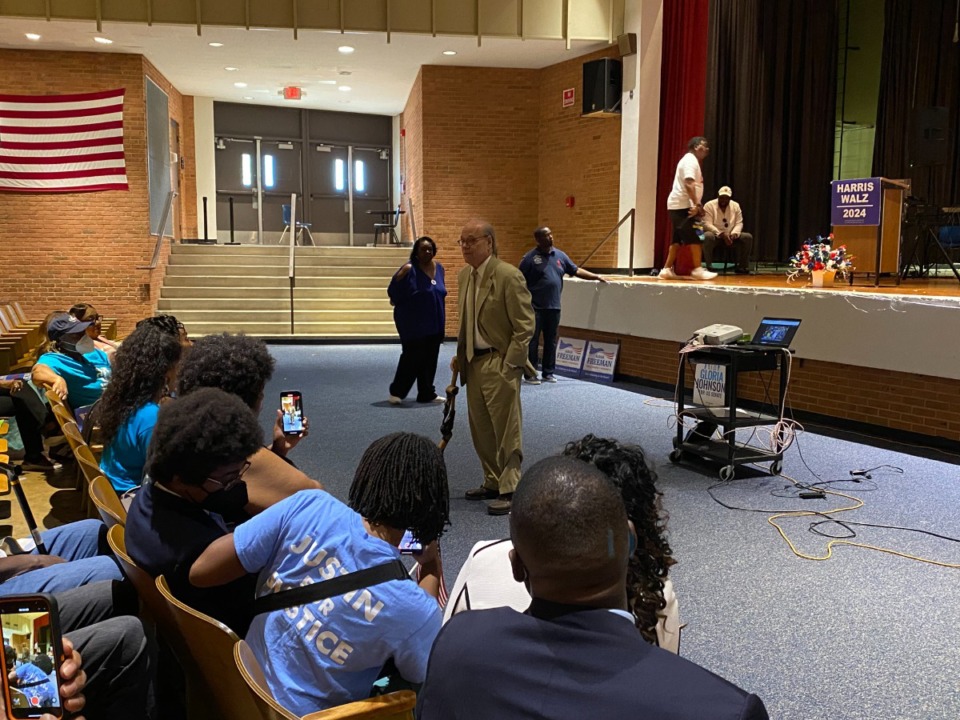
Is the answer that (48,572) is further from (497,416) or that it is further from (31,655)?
(497,416)

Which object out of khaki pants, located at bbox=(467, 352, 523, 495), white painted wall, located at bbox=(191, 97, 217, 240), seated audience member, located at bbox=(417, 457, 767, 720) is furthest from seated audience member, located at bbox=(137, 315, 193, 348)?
white painted wall, located at bbox=(191, 97, 217, 240)

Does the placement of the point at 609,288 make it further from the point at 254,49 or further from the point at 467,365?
the point at 254,49

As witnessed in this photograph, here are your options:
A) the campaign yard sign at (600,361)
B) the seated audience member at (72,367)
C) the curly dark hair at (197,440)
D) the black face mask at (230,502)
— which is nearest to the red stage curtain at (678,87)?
the campaign yard sign at (600,361)

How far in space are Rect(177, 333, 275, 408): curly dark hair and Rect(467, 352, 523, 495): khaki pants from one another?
6.34 feet

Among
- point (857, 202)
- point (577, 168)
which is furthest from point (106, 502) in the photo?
point (577, 168)

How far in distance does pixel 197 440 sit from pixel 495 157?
11864 mm

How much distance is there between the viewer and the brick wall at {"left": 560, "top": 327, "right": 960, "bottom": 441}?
18.8 ft

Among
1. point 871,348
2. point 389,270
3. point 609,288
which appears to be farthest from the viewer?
point 389,270

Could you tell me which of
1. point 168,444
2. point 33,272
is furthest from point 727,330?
point 33,272

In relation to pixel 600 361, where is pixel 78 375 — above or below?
above

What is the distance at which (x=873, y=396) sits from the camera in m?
6.23

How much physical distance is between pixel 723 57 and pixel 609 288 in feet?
15.3

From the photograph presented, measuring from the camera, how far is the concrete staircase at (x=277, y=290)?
1287 centimetres

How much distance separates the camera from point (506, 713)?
106 centimetres
